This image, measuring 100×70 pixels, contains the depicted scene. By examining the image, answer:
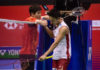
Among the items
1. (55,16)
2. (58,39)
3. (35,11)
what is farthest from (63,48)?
(35,11)

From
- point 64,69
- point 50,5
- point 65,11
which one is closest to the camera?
point 64,69

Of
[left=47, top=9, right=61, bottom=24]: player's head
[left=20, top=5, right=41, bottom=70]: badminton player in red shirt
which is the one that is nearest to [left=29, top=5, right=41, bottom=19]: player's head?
[left=20, top=5, right=41, bottom=70]: badminton player in red shirt

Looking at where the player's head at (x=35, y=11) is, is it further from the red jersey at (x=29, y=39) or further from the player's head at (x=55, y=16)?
the player's head at (x=55, y=16)

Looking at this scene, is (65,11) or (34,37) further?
(65,11)

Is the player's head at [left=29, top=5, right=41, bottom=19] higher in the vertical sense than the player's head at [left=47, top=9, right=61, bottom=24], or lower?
higher

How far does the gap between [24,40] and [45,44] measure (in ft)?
2.52

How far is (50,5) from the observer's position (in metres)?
6.86

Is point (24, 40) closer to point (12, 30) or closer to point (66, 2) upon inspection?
point (12, 30)

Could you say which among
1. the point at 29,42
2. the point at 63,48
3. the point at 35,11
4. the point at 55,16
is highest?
the point at 35,11

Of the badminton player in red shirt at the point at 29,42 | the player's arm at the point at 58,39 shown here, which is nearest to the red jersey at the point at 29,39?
the badminton player in red shirt at the point at 29,42

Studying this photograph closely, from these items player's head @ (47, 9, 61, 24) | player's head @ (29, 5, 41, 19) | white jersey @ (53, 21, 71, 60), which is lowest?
white jersey @ (53, 21, 71, 60)

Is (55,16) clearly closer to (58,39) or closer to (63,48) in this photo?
(58,39)

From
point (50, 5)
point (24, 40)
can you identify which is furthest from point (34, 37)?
point (50, 5)

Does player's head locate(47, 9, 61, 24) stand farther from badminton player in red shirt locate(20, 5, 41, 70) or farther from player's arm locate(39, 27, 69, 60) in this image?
badminton player in red shirt locate(20, 5, 41, 70)
